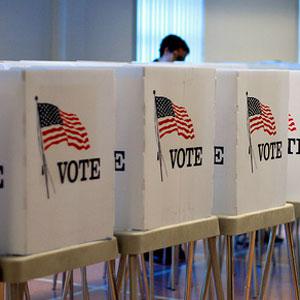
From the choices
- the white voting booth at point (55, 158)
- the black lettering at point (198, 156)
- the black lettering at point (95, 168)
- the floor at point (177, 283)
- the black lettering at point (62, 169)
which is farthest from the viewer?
the floor at point (177, 283)

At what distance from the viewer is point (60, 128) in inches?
108

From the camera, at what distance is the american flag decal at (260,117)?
3496 millimetres

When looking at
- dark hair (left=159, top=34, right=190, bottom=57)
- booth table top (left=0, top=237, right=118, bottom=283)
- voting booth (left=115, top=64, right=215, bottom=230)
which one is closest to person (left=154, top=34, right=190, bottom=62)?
dark hair (left=159, top=34, right=190, bottom=57)

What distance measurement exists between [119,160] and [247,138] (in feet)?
2.02

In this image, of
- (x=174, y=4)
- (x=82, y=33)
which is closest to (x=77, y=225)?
(x=82, y=33)

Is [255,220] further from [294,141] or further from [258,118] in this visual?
[294,141]

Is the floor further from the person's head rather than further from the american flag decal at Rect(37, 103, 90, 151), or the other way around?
the american flag decal at Rect(37, 103, 90, 151)

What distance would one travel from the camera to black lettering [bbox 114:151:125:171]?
3.06 metres

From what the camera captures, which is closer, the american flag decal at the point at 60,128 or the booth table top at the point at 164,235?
the american flag decal at the point at 60,128

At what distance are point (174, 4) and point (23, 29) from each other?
126 inches

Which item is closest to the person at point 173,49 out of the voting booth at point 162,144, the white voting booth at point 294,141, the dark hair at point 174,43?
the dark hair at point 174,43

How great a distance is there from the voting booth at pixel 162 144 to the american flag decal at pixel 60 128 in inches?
9.5

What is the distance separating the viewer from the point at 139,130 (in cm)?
302

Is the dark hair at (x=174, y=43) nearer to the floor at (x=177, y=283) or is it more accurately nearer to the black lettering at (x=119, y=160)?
the floor at (x=177, y=283)
